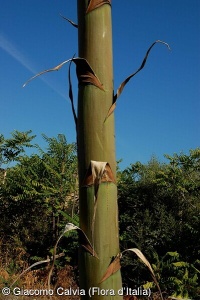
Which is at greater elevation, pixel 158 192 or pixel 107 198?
pixel 158 192

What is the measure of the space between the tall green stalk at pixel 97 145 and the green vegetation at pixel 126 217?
501 centimetres

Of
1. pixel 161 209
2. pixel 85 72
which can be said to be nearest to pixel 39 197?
pixel 161 209

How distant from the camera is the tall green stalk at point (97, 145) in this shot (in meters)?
1.09

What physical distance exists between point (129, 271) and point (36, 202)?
134 inches

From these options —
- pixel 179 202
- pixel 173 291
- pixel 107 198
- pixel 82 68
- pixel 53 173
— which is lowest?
pixel 173 291

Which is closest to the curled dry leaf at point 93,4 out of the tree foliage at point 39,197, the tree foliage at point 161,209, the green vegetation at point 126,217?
the green vegetation at point 126,217

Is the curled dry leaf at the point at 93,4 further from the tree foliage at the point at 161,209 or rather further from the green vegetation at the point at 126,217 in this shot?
the tree foliage at the point at 161,209

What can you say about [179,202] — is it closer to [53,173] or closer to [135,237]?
[135,237]

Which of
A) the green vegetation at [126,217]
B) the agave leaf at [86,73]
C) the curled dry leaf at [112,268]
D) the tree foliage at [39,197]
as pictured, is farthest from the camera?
the tree foliage at [39,197]

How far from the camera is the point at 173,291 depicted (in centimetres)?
665

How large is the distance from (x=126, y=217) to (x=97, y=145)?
272 inches

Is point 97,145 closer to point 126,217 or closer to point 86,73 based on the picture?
point 86,73

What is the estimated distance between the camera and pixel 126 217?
7.88 m

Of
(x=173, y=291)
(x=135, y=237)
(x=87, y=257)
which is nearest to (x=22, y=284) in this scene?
(x=135, y=237)
